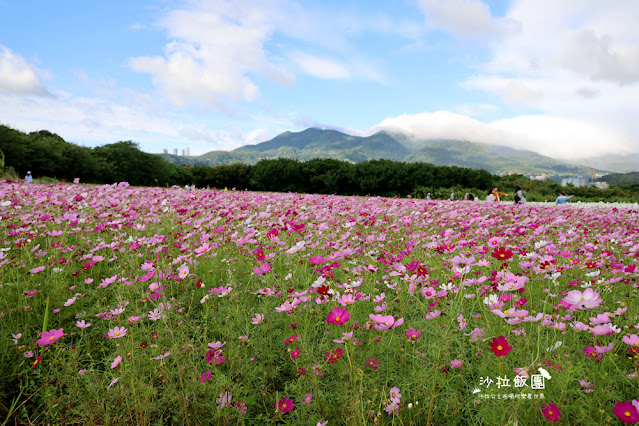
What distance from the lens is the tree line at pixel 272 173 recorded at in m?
29.8

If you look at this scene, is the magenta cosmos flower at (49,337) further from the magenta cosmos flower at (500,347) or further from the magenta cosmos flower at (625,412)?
the magenta cosmos flower at (625,412)

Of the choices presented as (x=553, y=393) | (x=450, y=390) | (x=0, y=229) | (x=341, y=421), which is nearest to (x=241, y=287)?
(x=341, y=421)

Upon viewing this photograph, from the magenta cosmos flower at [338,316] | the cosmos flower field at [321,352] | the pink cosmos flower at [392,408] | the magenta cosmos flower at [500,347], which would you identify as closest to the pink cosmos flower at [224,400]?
the cosmos flower field at [321,352]

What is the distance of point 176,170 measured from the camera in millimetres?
52594

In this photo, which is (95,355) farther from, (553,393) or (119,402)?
(553,393)

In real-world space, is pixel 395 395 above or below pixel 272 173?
below

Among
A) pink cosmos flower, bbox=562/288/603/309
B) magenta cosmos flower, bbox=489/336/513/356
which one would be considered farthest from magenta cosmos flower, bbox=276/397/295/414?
pink cosmos flower, bbox=562/288/603/309

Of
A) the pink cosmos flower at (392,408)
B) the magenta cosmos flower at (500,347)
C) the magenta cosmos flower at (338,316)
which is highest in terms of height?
the magenta cosmos flower at (338,316)

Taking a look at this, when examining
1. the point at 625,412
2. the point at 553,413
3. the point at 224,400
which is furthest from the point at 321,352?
the point at 625,412

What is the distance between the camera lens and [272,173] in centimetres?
4703

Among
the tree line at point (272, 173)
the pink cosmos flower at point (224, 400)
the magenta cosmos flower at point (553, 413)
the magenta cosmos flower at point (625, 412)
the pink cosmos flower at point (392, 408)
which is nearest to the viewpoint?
the magenta cosmos flower at point (625, 412)

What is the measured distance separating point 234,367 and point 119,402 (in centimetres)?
64

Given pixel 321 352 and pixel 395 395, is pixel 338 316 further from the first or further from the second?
pixel 321 352

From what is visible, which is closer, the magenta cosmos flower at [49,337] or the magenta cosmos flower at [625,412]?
the magenta cosmos flower at [625,412]
